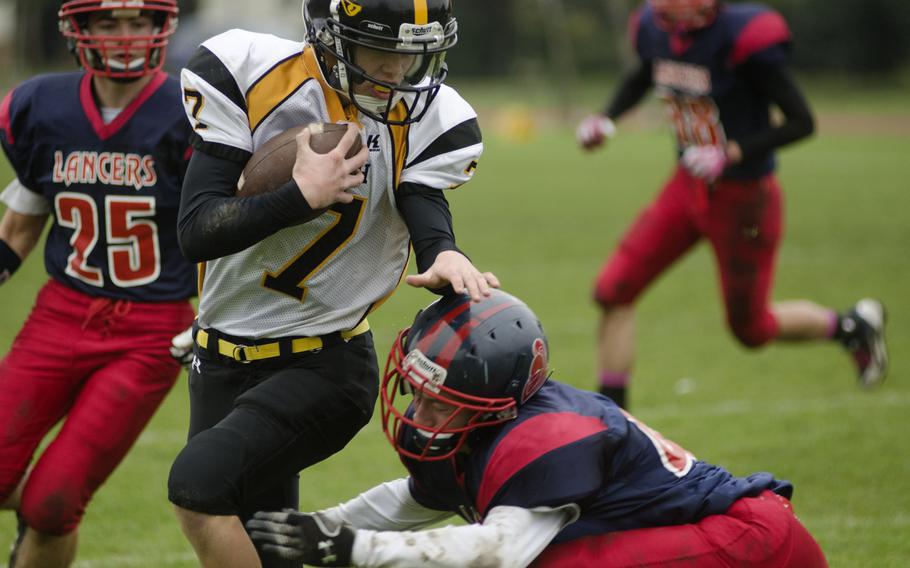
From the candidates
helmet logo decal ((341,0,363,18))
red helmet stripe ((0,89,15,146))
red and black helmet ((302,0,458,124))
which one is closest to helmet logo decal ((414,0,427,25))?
red and black helmet ((302,0,458,124))

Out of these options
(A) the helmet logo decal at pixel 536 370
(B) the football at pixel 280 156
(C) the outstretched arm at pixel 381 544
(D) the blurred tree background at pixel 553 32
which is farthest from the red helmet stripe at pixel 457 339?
(D) the blurred tree background at pixel 553 32

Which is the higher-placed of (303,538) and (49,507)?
(303,538)

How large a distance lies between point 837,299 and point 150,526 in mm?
5943

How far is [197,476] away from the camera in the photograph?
2.89 m

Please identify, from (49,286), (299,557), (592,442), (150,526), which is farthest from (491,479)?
(150,526)

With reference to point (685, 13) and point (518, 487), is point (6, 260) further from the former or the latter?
point (685, 13)

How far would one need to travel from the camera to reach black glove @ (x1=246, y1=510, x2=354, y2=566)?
2.67 m

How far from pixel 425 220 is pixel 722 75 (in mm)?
3485

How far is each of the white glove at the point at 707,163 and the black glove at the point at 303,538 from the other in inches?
145

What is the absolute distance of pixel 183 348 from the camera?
3.85 metres

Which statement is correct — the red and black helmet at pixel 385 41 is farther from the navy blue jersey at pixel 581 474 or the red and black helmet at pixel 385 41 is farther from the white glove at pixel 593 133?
the white glove at pixel 593 133

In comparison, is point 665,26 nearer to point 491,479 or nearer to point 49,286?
point 49,286

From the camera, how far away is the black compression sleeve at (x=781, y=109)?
611cm

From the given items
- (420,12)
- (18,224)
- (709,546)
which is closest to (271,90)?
(420,12)
